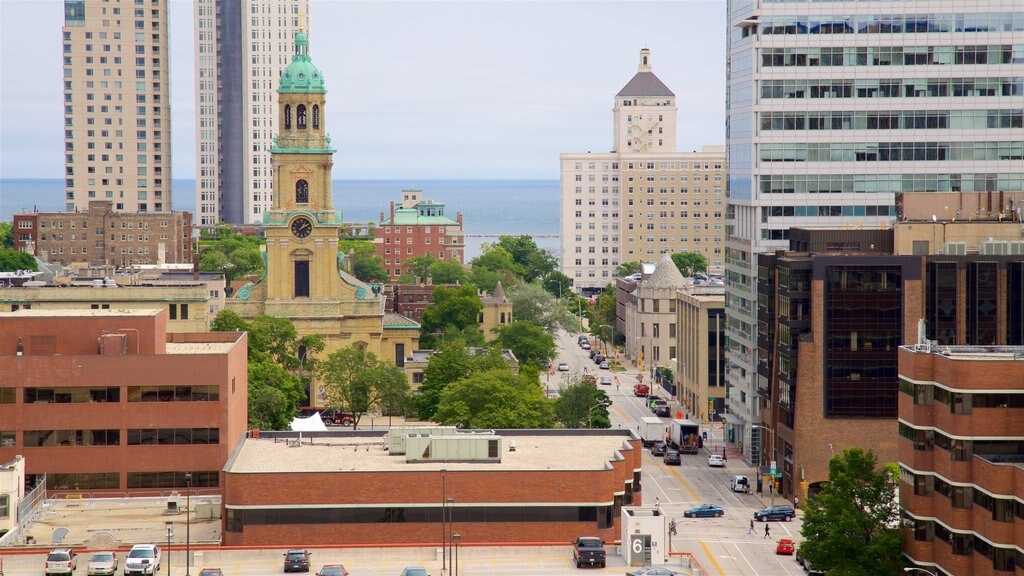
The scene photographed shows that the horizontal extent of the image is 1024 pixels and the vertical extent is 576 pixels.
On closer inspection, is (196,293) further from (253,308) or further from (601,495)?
(601,495)

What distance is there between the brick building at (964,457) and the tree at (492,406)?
42.2 meters

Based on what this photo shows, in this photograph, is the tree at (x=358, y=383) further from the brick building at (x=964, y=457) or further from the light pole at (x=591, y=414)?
the brick building at (x=964, y=457)

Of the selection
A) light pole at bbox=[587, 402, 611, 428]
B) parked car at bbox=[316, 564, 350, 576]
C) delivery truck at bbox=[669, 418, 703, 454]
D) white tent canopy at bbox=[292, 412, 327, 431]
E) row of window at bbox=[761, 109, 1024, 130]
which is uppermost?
row of window at bbox=[761, 109, 1024, 130]

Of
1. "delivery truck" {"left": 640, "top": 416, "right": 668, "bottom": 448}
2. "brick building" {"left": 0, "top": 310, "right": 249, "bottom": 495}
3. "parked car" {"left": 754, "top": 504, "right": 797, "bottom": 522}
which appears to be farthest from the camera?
"delivery truck" {"left": 640, "top": 416, "right": 668, "bottom": 448}

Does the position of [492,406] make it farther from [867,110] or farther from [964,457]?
[964,457]

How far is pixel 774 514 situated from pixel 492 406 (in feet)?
70.6

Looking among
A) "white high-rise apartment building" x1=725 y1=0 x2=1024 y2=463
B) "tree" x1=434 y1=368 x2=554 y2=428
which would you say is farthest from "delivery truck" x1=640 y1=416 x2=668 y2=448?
"tree" x1=434 y1=368 x2=554 y2=428

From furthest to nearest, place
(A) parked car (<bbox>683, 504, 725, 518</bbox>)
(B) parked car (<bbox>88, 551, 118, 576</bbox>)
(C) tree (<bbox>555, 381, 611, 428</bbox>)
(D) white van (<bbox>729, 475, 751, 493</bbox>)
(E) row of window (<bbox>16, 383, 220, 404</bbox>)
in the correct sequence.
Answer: (C) tree (<bbox>555, 381, 611, 428</bbox>)
(D) white van (<bbox>729, 475, 751, 493</bbox>)
(A) parked car (<bbox>683, 504, 725, 518</bbox>)
(E) row of window (<bbox>16, 383, 220, 404</bbox>)
(B) parked car (<bbox>88, 551, 118, 576</bbox>)

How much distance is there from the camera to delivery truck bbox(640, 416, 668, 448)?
138875 millimetres

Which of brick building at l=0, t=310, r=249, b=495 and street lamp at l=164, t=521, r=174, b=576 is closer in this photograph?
street lamp at l=164, t=521, r=174, b=576

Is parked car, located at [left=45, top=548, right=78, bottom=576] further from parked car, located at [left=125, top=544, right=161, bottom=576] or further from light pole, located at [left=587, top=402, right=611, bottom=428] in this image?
light pole, located at [left=587, top=402, right=611, bottom=428]

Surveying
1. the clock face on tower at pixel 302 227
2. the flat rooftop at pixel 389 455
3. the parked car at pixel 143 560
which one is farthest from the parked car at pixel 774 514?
the clock face on tower at pixel 302 227

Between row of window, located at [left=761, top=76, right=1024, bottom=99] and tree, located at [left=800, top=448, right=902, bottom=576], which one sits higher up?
row of window, located at [left=761, top=76, right=1024, bottom=99]

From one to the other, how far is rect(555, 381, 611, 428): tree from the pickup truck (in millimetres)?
55023
